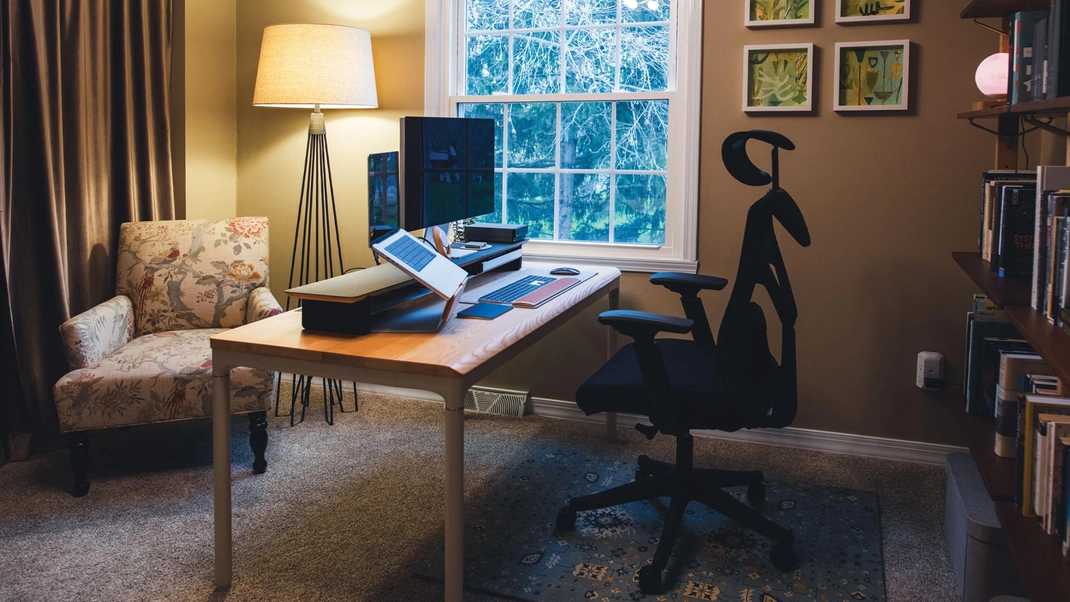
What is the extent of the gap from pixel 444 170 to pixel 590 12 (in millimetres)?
1162

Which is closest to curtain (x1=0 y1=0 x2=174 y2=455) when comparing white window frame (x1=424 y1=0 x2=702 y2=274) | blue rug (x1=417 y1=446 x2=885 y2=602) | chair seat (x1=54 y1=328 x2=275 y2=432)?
chair seat (x1=54 y1=328 x2=275 y2=432)

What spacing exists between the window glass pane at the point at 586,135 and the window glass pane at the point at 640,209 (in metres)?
0.13

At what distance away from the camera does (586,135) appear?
11.6ft

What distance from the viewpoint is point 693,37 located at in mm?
3250

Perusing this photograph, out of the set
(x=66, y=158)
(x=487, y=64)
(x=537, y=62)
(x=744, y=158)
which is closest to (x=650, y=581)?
(x=744, y=158)

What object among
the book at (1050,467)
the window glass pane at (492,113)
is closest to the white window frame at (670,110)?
the window glass pane at (492,113)

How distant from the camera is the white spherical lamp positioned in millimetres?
2580

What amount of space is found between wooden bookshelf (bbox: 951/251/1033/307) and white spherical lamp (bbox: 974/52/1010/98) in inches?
20.2

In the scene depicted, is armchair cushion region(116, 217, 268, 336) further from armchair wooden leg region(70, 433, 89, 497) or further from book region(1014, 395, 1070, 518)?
book region(1014, 395, 1070, 518)

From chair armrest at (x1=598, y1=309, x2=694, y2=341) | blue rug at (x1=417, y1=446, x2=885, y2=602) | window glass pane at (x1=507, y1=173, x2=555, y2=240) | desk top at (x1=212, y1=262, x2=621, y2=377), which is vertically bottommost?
blue rug at (x1=417, y1=446, x2=885, y2=602)

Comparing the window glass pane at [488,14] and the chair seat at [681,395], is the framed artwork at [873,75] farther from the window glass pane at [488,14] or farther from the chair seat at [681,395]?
the window glass pane at [488,14]

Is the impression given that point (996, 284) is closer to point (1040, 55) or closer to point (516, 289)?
point (1040, 55)

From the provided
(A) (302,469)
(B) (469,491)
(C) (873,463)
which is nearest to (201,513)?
(A) (302,469)

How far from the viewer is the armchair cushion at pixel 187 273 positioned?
3.36 metres
